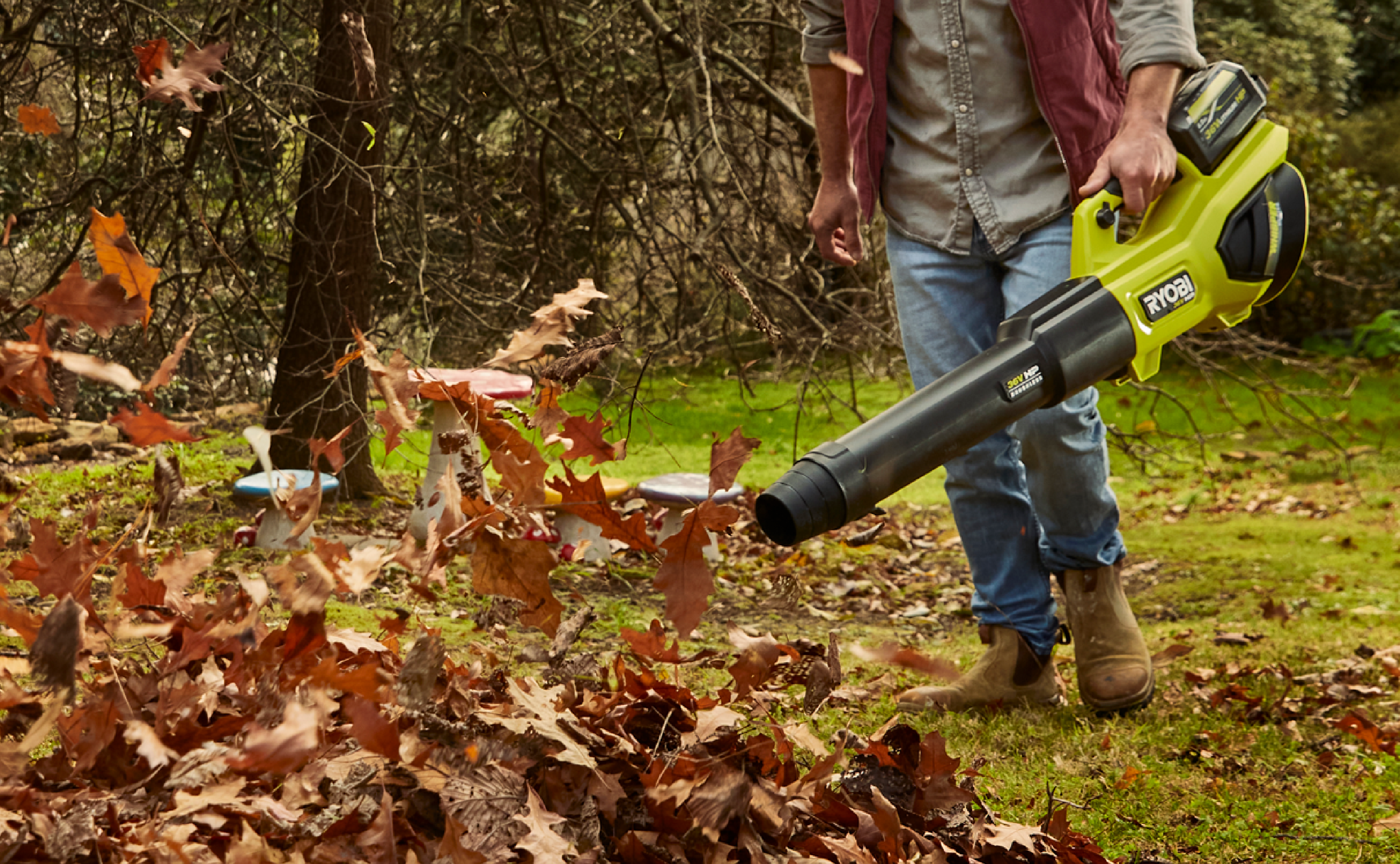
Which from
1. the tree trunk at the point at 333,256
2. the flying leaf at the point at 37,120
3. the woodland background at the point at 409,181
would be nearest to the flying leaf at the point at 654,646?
the flying leaf at the point at 37,120

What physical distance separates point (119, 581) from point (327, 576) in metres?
0.43

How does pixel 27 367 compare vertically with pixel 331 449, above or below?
above

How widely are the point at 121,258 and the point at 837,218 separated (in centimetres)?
177

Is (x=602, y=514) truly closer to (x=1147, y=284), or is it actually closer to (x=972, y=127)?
(x=1147, y=284)

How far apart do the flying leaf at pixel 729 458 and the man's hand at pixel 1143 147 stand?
990mm

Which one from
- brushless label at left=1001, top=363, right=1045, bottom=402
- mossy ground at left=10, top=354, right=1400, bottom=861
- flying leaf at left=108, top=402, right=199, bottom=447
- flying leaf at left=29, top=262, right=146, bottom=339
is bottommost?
mossy ground at left=10, top=354, right=1400, bottom=861

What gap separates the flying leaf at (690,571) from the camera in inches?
58.6

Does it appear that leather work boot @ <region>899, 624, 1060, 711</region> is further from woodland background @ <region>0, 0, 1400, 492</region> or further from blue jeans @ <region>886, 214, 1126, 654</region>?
woodland background @ <region>0, 0, 1400, 492</region>

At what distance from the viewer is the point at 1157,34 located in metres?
2.30

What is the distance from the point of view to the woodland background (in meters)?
4.02

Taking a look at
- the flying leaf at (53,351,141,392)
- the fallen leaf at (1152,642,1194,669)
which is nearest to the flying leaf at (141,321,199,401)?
the flying leaf at (53,351,141,392)

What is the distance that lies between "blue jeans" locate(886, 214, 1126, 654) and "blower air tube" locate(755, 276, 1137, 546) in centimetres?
40

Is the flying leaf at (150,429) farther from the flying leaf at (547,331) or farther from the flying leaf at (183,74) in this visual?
the flying leaf at (183,74)

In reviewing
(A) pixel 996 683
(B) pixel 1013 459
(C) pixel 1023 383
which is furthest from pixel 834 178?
(A) pixel 996 683
